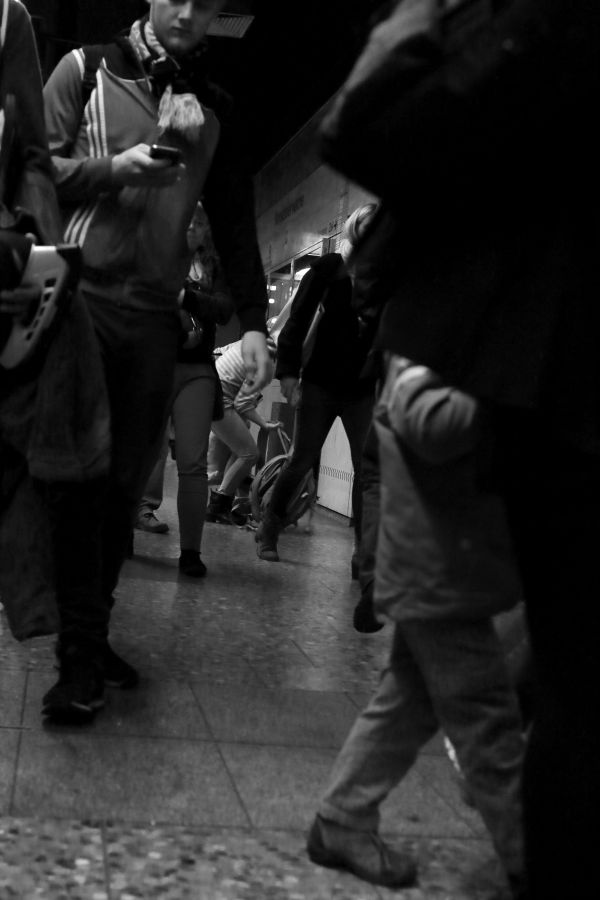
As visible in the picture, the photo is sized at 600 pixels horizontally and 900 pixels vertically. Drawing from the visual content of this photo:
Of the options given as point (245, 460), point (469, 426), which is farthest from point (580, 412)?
point (245, 460)

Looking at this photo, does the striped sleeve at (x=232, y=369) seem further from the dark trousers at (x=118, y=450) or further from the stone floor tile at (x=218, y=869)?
the stone floor tile at (x=218, y=869)

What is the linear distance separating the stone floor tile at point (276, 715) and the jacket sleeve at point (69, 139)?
145 cm

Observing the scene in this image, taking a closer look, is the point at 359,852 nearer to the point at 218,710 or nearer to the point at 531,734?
the point at 531,734

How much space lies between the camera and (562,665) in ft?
4.99

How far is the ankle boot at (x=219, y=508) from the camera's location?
9531 mm

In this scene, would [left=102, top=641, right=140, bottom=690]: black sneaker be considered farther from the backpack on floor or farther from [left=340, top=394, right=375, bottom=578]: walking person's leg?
the backpack on floor

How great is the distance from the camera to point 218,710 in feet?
11.5

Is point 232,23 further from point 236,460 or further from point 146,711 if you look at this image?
point 146,711

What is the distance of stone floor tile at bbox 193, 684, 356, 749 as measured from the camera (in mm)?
3287

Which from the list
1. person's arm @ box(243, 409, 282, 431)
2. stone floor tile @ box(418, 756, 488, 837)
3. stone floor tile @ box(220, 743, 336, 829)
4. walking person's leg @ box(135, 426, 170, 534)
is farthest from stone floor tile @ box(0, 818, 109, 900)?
person's arm @ box(243, 409, 282, 431)

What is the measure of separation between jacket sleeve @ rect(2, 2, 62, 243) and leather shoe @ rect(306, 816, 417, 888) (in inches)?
57.7

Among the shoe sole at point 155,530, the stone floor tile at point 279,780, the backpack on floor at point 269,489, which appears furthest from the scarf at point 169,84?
the backpack on floor at point 269,489

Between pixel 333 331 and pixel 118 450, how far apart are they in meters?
2.85

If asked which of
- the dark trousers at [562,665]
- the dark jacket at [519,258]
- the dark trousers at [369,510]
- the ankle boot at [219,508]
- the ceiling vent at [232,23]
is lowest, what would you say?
the ankle boot at [219,508]
